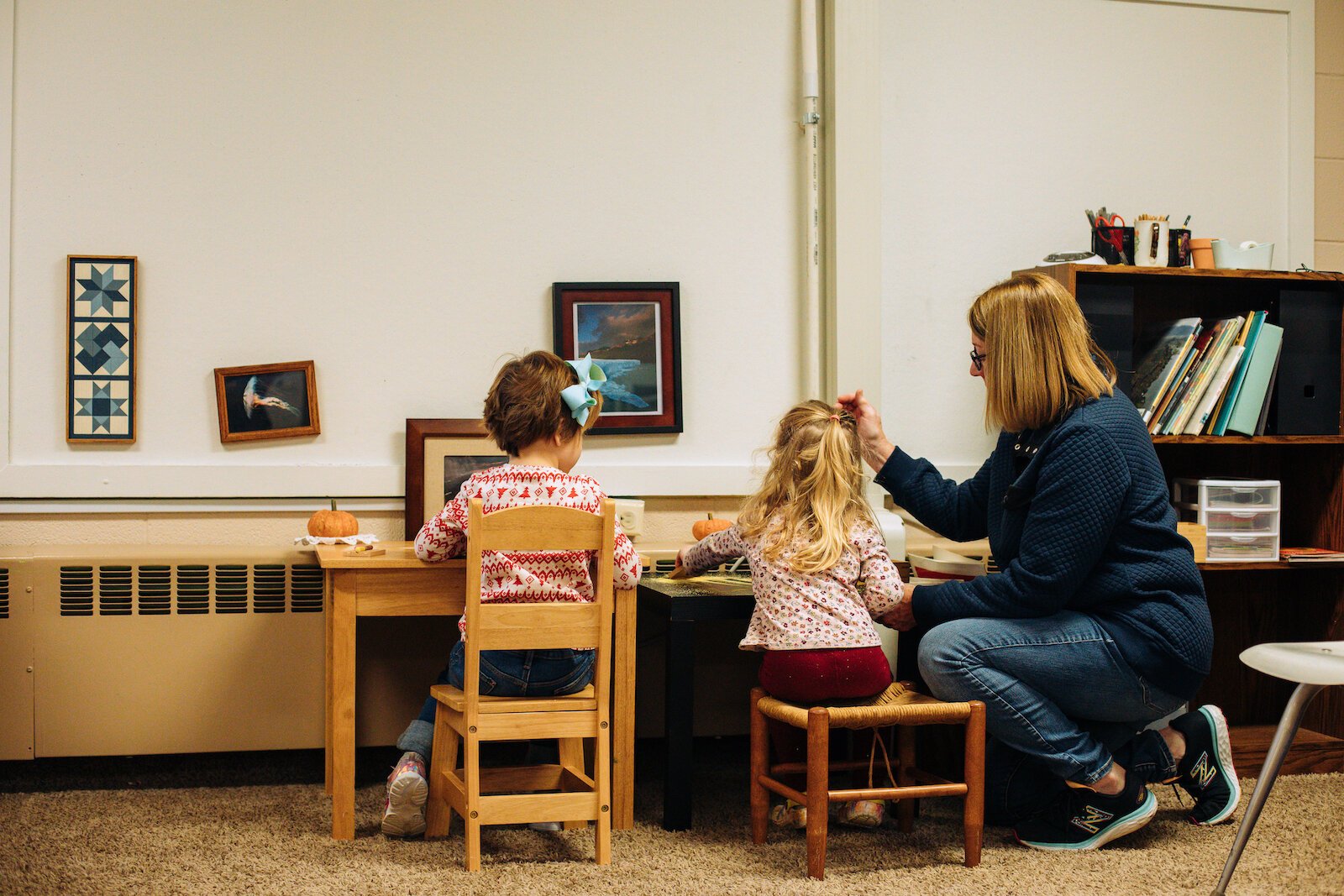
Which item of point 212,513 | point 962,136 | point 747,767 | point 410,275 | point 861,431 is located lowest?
point 747,767

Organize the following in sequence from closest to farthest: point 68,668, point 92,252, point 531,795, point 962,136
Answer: point 531,795 < point 68,668 < point 92,252 < point 962,136

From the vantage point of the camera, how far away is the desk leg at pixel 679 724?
93.0 inches

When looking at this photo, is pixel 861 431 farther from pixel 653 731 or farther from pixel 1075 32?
pixel 1075 32

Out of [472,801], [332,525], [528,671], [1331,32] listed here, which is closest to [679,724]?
[528,671]

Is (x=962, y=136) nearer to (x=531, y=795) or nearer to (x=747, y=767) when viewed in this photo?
(x=747, y=767)

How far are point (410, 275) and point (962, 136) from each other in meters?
1.60

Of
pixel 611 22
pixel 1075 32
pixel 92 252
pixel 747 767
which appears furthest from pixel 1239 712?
pixel 92 252

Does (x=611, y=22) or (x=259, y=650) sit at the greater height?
(x=611, y=22)

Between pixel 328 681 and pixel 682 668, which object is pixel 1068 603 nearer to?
pixel 682 668

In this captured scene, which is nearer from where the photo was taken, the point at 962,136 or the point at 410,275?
the point at 410,275

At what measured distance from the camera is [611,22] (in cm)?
310

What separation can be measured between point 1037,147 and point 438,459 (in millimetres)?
1921

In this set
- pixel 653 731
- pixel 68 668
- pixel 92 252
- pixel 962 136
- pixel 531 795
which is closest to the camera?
pixel 531 795

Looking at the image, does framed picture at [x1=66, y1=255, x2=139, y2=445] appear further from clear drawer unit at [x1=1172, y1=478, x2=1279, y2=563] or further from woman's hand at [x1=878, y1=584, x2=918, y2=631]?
clear drawer unit at [x1=1172, y1=478, x2=1279, y2=563]
